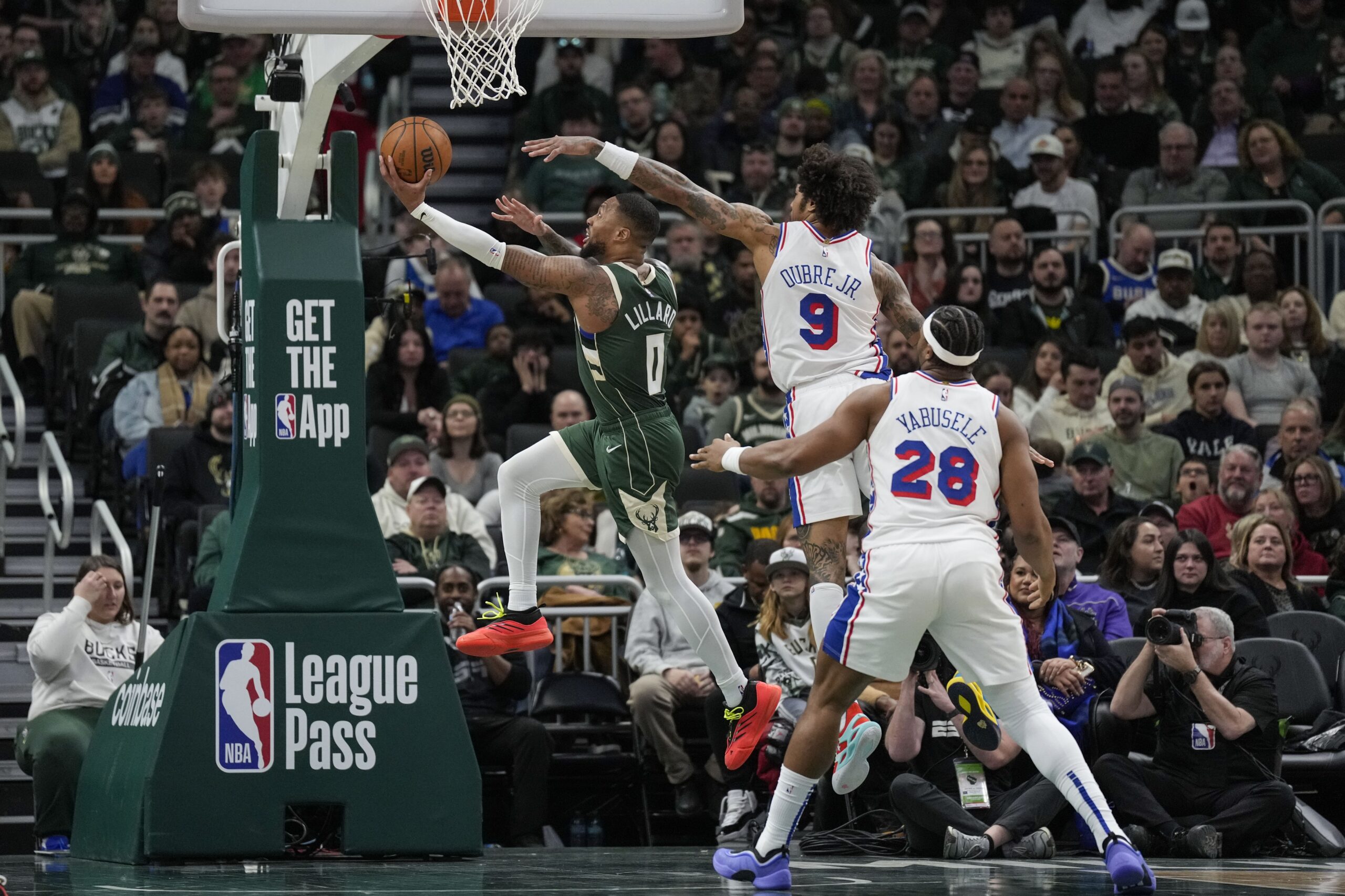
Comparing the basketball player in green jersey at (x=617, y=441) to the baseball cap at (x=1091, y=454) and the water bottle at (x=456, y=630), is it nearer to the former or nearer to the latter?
the water bottle at (x=456, y=630)

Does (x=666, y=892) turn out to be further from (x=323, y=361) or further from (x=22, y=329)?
(x=22, y=329)

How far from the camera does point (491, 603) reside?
1029 cm

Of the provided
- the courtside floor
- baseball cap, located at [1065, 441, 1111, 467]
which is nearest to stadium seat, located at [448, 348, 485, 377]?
baseball cap, located at [1065, 441, 1111, 467]

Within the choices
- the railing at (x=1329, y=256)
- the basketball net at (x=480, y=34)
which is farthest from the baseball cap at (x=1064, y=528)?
the railing at (x=1329, y=256)

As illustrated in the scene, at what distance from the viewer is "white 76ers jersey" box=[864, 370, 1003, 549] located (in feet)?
27.0

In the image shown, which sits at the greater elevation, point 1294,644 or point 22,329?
point 22,329

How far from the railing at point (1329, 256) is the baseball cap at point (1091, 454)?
4127 mm

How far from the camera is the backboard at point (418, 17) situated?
8859 mm

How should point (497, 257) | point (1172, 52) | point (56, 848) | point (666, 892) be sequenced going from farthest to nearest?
point (1172, 52)
point (56, 848)
point (497, 257)
point (666, 892)

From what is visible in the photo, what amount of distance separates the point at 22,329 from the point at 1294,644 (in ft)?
33.5

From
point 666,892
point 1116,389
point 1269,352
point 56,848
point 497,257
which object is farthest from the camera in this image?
point 1269,352

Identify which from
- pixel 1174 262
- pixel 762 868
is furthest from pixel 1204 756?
pixel 1174 262

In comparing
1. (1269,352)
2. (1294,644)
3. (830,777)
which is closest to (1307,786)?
(1294,644)

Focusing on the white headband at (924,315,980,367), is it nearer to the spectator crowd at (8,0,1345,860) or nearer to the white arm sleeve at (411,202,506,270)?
the white arm sleeve at (411,202,506,270)
